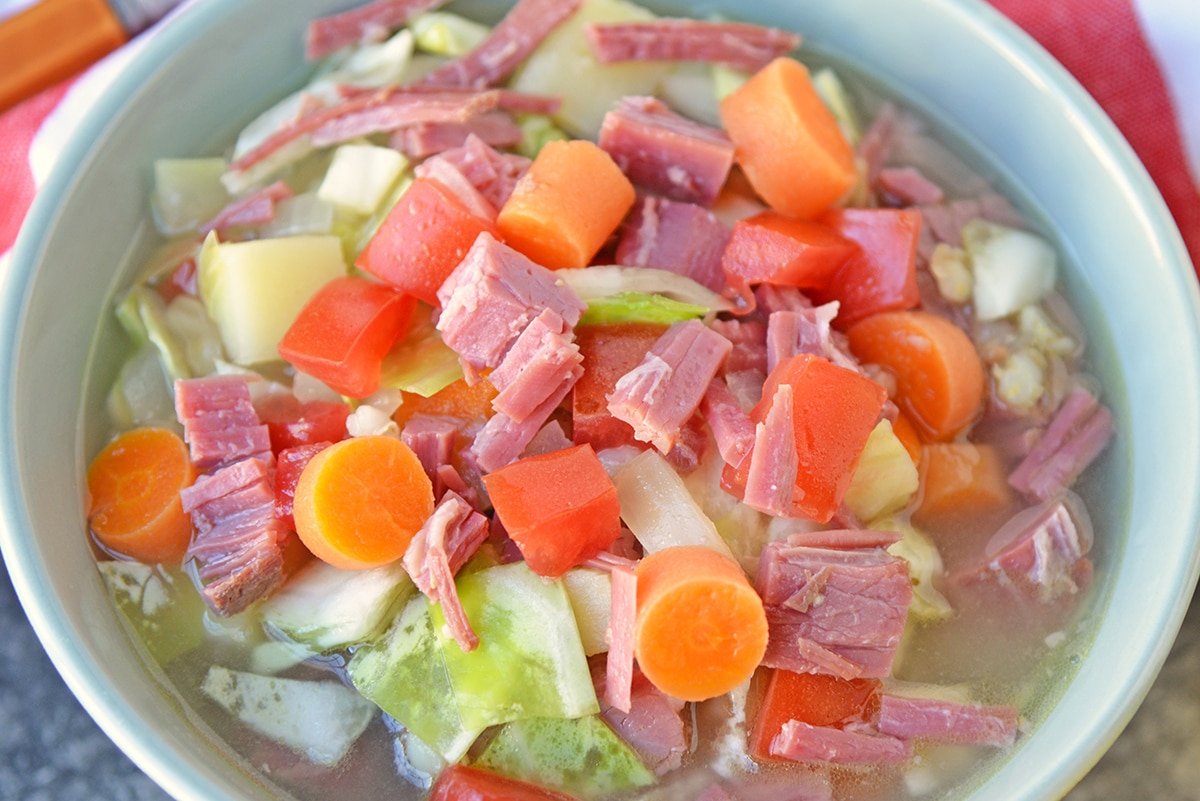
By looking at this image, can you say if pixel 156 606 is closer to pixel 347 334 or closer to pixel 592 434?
pixel 347 334

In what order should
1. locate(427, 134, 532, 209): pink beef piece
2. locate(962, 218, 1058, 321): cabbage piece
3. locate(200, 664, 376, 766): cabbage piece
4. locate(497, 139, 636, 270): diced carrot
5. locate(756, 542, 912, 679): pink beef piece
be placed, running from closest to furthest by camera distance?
locate(756, 542, 912, 679): pink beef piece < locate(200, 664, 376, 766): cabbage piece < locate(497, 139, 636, 270): diced carrot < locate(427, 134, 532, 209): pink beef piece < locate(962, 218, 1058, 321): cabbage piece

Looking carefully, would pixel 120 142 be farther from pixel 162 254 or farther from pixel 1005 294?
pixel 1005 294

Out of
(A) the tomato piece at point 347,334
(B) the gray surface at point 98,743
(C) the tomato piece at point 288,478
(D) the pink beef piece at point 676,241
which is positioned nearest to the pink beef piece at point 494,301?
(A) the tomato piece at point 347,334

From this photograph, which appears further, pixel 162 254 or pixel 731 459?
pixel 162 254

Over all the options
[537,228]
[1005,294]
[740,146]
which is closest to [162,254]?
[537,228]

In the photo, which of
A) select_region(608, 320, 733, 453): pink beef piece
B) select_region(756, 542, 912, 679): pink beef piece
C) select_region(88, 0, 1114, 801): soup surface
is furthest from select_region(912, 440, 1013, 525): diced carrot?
select_region(608, 320, 733, 453): pink beef piece

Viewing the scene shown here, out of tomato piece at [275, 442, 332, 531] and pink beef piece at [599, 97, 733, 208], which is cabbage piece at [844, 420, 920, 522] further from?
tomato piece at [275, 442, 332, 531]
